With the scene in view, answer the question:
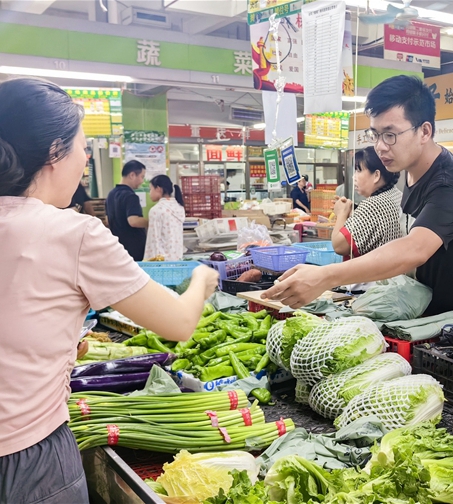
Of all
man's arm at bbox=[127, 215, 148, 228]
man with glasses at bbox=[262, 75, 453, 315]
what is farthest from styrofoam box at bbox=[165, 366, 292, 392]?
man's arm at bbox=[127, 215, 148, 228]

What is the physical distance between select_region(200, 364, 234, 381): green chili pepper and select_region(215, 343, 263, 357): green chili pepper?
0.17 m

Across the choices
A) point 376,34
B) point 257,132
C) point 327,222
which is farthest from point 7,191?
point 257,132

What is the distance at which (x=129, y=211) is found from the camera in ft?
20.5

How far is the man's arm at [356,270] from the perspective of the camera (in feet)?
6.68

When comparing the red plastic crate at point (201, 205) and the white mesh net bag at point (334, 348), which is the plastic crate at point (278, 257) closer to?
the white mesh net bag at point (334, 348)

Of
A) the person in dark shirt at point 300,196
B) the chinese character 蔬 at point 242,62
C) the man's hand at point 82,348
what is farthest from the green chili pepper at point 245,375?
the person in dark shirt at point 300,196

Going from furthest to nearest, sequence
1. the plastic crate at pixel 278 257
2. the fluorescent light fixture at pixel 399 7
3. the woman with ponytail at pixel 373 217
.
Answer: the fluorescent light fixture at pixel 399 7 < the plastic crate at pixel 278 257 < the woman with ponytail at pixel 373 217

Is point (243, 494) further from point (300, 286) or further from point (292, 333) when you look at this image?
point (292, 333)

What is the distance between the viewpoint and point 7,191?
1.28 meters

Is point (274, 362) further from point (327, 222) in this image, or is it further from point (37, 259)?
point (327, 222)

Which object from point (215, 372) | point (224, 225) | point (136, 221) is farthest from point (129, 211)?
point (215, 372)

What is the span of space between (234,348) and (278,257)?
52.2 inches

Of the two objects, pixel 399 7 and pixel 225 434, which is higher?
pixel 399 7

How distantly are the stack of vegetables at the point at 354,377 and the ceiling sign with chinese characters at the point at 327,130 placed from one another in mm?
7921
